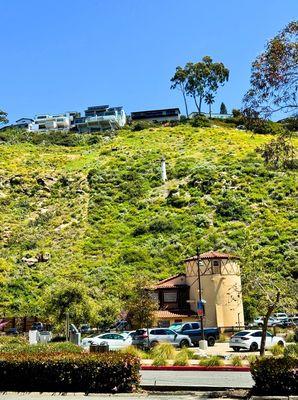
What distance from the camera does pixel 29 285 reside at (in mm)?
51312

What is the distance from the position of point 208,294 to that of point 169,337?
383 inches

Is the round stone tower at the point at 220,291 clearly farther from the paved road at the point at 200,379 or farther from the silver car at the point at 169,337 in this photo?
the paved road at the point at 200,379

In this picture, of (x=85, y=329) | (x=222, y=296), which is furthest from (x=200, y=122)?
(x=85, y=329)

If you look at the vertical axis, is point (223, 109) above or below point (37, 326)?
above

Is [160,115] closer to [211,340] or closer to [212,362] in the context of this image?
[211,340]

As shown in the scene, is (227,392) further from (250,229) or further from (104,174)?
(104,174)

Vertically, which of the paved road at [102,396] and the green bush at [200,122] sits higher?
the green bush at [200,122]

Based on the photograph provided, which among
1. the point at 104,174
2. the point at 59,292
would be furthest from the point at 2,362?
the point at 104,174

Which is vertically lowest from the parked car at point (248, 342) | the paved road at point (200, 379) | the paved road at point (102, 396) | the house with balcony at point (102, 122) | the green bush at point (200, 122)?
the parked car at point (248, 342)

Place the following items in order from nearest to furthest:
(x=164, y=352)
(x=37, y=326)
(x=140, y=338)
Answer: (x=164, y=352) < (x=140, y=338) < (x=37, y=326)

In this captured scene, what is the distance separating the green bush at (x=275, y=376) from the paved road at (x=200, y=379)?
2.37 m

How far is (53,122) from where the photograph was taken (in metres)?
152

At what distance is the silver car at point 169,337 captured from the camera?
3148cm

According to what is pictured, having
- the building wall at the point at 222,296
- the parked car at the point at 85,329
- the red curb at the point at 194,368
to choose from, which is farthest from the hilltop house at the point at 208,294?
the red curb at the point at 194,368
